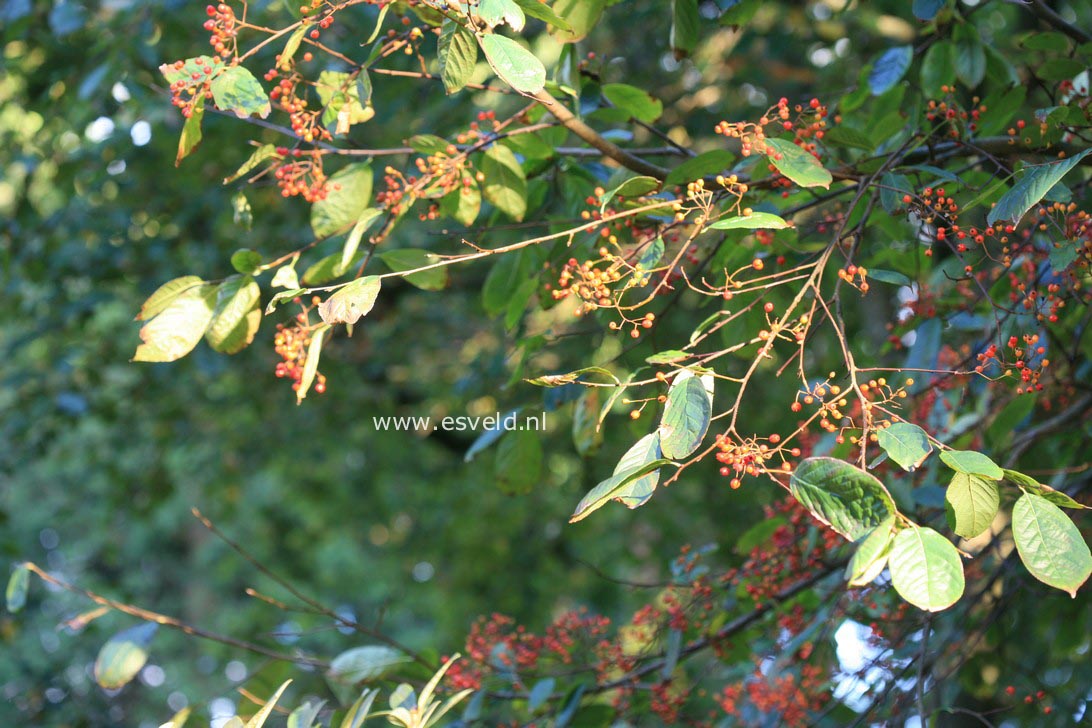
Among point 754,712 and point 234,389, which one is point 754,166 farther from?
point 234,389

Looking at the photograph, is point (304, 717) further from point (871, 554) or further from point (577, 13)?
point (577, 13)

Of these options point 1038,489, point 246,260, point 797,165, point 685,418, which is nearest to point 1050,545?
point 1038,489

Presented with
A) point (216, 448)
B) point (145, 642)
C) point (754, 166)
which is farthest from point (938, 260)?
point (216, 448)

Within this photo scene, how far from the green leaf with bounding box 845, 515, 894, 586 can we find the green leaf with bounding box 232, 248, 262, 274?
92cm

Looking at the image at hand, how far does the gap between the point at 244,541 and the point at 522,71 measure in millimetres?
9520

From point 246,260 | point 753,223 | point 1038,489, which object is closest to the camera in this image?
point 1038,489

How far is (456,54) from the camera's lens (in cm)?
118

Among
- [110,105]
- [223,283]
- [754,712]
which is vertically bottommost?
[754,712]

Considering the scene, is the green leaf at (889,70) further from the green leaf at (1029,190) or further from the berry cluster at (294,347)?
the berry cluster at (294,347)

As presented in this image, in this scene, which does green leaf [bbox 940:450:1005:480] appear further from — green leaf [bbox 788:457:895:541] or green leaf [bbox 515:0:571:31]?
green leaf [bbox 515:0:571:31]

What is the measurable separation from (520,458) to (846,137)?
817 millimetres

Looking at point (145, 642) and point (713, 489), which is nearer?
point (145, 642)

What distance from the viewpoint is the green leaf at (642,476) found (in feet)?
3.23

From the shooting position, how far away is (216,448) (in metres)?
5.20
